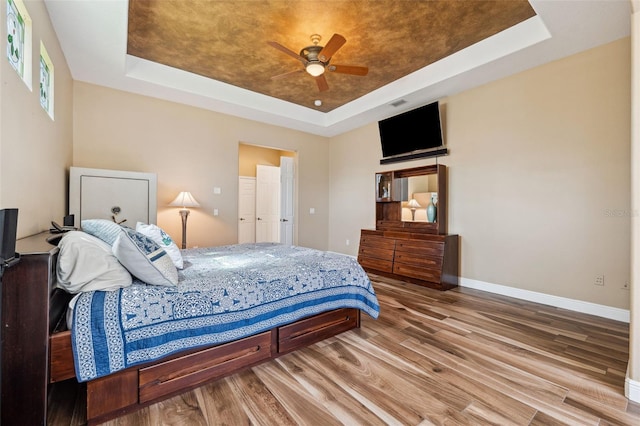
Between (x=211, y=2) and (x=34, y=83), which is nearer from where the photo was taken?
(x=34, y=83)

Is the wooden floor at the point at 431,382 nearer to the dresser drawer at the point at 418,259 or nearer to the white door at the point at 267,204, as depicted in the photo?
the dresser drawer at the point at 418,259

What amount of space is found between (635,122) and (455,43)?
86.4 inches

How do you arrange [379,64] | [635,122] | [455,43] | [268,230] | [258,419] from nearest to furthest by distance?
[258,419]
[635,122]
[455,43]
[379,64]
[268,230]

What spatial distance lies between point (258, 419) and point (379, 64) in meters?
3.99

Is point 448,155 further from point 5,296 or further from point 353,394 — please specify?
point 5,296

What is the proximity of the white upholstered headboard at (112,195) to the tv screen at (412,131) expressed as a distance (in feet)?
12.3

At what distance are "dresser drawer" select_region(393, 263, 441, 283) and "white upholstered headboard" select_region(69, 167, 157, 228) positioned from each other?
11.9 ft

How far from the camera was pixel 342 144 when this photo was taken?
20.3 feet

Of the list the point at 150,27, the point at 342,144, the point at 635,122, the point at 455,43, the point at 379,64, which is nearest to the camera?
the point at 635,122

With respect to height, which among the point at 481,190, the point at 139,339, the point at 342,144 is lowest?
the point at 139,339

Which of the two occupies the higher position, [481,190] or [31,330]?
[481,190]

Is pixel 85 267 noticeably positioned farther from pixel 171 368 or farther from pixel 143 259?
pixel 171 368

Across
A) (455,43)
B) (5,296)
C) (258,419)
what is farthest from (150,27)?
(258,419)

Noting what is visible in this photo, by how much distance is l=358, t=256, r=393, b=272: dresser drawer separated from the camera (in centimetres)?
450
